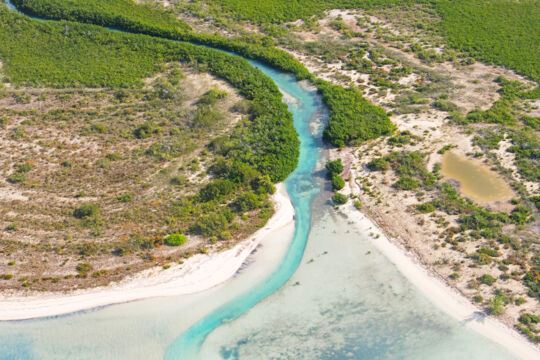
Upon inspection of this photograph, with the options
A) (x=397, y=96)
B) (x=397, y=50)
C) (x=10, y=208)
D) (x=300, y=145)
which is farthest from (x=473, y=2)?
(x=10, y=208)

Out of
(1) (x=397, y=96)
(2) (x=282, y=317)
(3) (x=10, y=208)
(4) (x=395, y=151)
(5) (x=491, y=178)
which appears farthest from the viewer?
(1) (x=397, y=96)

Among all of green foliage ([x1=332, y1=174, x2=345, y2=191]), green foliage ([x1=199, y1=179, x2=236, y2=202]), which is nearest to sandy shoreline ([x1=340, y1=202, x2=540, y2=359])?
green foliage ([x1=332, y1=174, x2=345, y2=191])

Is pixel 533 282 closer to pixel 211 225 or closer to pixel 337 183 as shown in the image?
pixel 337 183

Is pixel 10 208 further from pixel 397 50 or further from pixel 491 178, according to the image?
pixel 397 50

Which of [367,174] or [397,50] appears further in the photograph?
[397,50]

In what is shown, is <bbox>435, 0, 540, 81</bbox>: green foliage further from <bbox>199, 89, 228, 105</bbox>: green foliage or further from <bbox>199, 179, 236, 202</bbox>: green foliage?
<bbox>199, 179, 236, 202</bbox>: green foliage

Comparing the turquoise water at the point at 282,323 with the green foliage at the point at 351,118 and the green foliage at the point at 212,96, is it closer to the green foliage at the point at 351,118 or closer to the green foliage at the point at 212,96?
the green foliage at the point at 351,118
